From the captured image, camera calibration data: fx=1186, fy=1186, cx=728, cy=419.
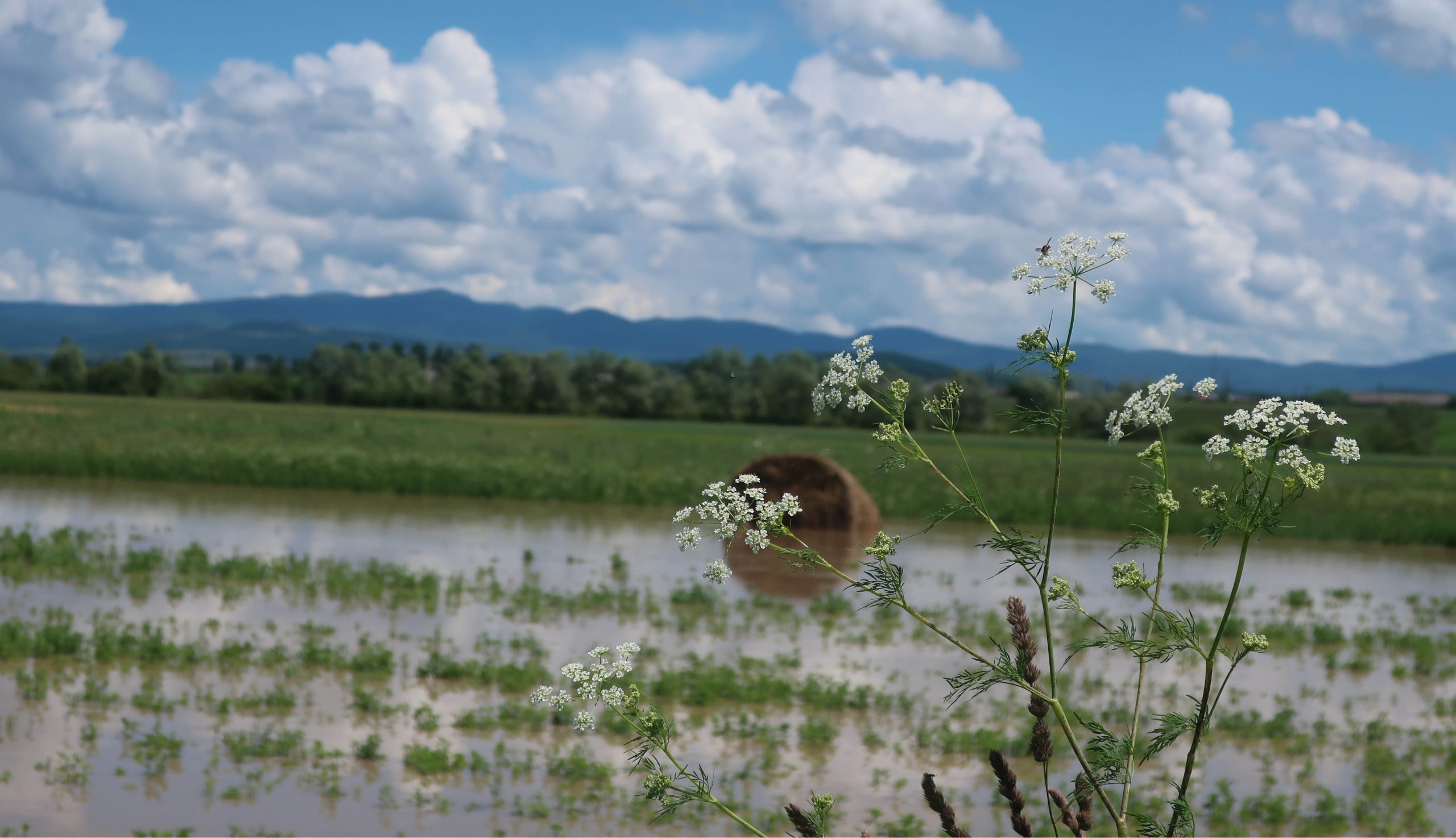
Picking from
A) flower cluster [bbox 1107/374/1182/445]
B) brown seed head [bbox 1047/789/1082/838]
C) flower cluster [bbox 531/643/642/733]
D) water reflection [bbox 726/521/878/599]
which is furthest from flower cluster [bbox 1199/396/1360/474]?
water reflection [bbox 726/521/878/599]

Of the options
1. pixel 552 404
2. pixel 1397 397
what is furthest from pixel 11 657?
pixel 1397 397

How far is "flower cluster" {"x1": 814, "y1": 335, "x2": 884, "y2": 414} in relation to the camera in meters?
2.61

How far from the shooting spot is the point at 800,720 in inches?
355

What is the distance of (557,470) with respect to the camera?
89.6 ft

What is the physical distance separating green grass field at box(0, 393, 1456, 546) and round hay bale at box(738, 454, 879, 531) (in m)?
1.09

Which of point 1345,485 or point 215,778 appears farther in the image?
point 1345,485

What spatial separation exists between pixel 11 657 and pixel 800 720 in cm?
648

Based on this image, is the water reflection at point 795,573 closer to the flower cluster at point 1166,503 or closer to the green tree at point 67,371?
the flower cluster at point 1166,503

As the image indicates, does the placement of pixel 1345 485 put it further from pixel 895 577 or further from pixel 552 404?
pixel 552 404

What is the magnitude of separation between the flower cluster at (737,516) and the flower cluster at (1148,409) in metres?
0.71

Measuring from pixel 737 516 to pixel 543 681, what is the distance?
7.47 meters

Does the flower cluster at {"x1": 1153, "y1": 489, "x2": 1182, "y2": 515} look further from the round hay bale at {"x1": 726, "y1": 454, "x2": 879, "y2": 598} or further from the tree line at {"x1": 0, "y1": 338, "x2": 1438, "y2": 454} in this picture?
the tree line at {"x1": 0, "y1": 338, "x2": 1438, "y2": 454}

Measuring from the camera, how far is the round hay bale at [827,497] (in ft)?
69.5

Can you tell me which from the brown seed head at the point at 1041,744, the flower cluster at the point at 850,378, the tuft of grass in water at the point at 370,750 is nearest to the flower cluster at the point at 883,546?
the flower cluster at the point at 850,378
